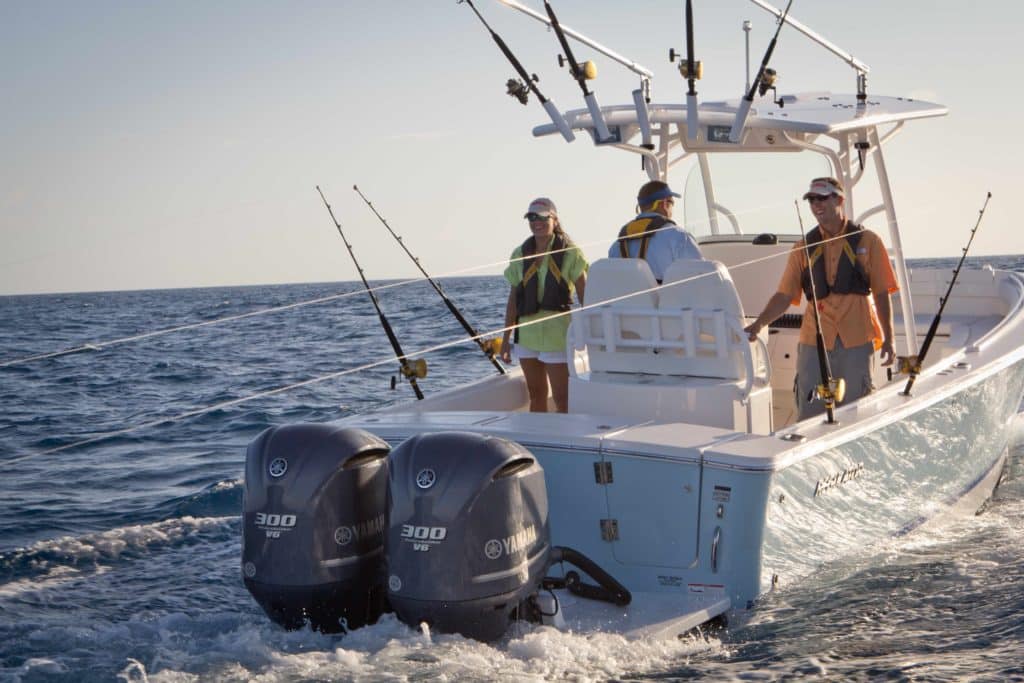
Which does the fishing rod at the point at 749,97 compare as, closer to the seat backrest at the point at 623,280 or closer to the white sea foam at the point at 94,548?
the seat backrest at the point at 623,280

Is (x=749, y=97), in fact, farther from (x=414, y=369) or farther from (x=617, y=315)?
(x=414, y=369)

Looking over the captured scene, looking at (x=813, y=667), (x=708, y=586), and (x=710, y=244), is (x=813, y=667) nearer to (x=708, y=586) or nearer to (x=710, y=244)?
(x=708, y=586)

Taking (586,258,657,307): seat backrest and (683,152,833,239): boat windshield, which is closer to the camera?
(586,258,657,307): seat backrest

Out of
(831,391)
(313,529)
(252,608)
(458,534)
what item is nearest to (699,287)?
(831,391)

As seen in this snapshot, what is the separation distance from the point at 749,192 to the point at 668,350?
3.29 meters

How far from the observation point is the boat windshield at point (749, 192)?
818 centimetres

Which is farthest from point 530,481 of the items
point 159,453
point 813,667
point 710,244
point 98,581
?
point 159,453

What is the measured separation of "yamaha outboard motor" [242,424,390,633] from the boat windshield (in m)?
4.58

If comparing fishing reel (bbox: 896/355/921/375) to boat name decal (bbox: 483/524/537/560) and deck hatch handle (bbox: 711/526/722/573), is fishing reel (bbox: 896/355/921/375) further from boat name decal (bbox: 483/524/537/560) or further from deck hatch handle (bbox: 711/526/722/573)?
boat name decal (bbox: 483/524/537/560)

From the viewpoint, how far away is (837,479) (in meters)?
5.25

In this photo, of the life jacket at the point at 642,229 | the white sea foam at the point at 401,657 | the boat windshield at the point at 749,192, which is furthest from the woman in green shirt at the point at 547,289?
the boat windshield at the point at 749,192

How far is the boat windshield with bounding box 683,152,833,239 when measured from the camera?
8180 millimetres

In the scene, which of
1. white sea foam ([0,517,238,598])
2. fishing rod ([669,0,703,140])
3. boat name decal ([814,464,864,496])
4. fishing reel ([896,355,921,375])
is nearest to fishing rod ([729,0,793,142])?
fishing rod ([669,0,703,140])

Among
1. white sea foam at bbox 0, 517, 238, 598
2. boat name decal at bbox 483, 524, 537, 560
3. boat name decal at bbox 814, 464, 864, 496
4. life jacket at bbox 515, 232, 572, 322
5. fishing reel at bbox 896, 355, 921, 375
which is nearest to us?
boat name decal at bbox 483, 524, 537, 560
